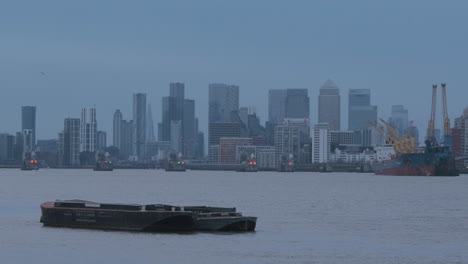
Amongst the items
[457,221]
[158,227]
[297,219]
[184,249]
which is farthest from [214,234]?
[457,221]

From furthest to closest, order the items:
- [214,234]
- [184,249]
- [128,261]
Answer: [214,234]
[184,249]
[128,261]

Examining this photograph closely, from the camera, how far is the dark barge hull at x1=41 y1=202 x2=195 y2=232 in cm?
6258

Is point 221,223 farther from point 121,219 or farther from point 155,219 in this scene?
point 121,219

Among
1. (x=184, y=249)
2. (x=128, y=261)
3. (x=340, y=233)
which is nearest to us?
(x=128, y=261)

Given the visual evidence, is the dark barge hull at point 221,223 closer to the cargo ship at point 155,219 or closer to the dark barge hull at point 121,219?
the cargo ship at point 155,219

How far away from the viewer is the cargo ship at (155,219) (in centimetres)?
6272

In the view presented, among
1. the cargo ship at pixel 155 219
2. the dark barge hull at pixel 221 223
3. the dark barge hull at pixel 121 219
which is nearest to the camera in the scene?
the dark barge hull at pixel 121 219

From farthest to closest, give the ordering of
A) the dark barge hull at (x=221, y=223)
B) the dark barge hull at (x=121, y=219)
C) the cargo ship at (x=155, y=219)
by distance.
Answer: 1. the dark barge hull at (x=221, y=223)
2. the cargo ship at (x=155, y=219)
3. the dark barge hull at (x=121, y=219)

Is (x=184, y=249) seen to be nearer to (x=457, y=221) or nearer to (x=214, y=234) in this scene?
(x=214, y=234)

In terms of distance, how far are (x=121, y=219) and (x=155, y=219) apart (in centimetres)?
266

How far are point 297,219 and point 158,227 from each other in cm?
1961

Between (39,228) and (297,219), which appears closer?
(39,228)

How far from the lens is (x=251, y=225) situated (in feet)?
213

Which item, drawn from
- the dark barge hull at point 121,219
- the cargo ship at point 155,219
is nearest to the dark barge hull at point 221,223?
the cargo ship at point 155,219
